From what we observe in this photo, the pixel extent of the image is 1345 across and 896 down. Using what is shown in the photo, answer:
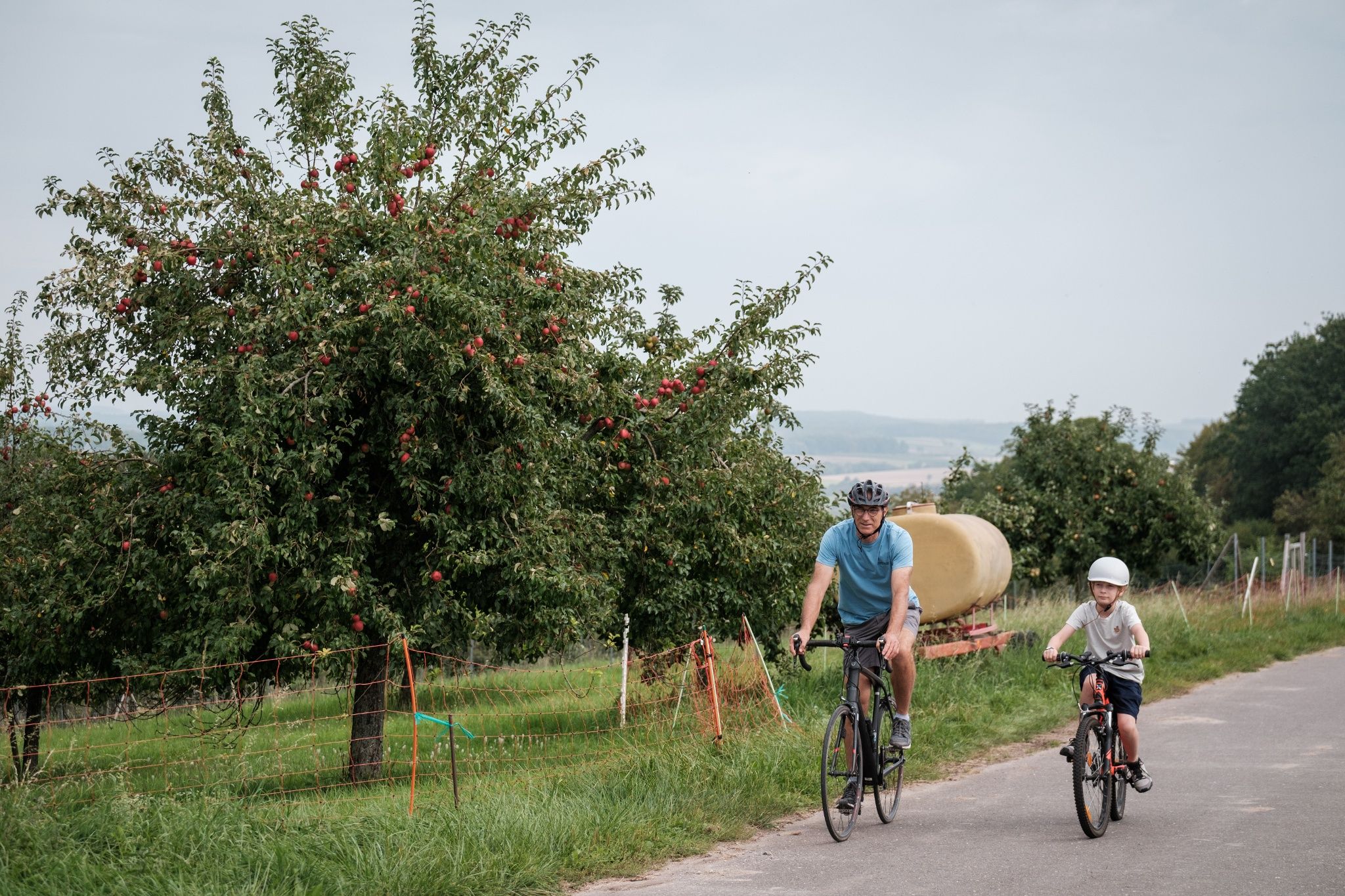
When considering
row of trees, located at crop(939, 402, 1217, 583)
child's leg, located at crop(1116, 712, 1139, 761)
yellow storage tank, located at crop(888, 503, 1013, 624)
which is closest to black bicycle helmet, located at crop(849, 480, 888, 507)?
A: child's leg, located at crop(1116, 712, 1139, 761)

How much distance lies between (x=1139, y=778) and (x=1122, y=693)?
535mm

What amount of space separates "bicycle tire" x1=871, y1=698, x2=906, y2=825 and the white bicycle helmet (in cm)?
144

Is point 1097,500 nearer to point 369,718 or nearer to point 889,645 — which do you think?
point 369,718

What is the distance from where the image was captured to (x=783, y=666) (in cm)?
1365

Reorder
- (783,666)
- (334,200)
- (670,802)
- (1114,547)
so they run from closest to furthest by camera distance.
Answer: (670,802)
(334,200)
(783,666)
(1114,547)

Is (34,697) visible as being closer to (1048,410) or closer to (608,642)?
(608,642)

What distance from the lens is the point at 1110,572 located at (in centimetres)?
741

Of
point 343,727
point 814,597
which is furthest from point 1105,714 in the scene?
point 343,727

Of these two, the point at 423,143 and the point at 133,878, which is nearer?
the point at 133,878

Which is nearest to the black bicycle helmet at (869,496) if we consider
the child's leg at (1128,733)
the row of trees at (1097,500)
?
the child's leg at (1128,733)

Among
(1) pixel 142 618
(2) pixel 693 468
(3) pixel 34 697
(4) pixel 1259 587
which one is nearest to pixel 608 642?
(2) pixel 693 468

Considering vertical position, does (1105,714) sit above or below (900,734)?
above

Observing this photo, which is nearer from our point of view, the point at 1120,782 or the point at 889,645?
the point at 889,645

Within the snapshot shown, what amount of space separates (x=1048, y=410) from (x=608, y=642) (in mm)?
18633
